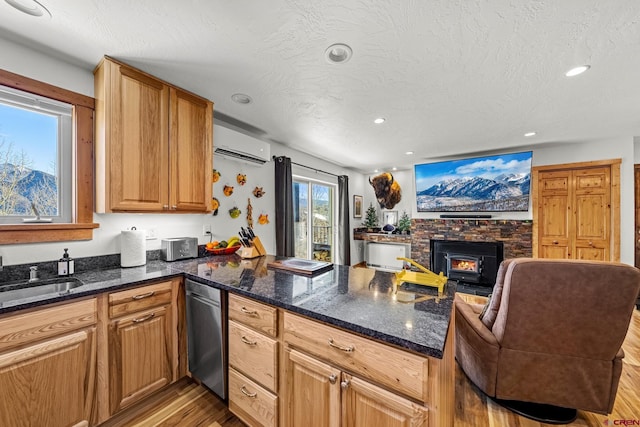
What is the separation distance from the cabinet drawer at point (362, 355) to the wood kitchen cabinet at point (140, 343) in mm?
1049

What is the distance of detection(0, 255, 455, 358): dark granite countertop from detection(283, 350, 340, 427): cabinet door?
24cm

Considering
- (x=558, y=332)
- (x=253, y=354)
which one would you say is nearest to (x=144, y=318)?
(x=253, y=354)

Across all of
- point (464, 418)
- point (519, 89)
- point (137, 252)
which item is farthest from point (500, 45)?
point (137, 252)

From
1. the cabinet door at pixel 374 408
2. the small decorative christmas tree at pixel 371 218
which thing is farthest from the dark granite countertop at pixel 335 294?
the small decorative christmas tree at pixel 371 218

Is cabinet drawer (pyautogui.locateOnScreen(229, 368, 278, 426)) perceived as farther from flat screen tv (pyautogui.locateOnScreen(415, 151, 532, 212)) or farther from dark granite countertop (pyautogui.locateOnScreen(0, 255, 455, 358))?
flat screen tv (pyautogui.locateOnScreen(415, 151, 532, 212))

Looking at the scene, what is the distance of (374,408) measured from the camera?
93cm

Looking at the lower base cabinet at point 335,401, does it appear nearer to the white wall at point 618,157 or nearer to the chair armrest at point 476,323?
the chair armrest at point 476,323

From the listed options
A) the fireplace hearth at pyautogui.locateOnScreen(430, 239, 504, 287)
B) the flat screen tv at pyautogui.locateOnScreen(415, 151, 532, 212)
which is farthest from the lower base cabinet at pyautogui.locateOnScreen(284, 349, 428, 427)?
the flat screen tv at pyautogui.locateOnScreen(415, 151, 532, 212)

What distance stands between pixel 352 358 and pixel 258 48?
1.83 meters

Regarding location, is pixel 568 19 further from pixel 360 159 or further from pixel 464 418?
pixel 360 159

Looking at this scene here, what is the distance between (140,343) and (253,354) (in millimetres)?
832

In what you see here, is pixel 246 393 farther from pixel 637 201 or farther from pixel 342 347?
pixel 637 201

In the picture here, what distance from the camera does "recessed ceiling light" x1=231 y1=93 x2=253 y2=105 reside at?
2184mm

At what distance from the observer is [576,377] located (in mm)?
1469
